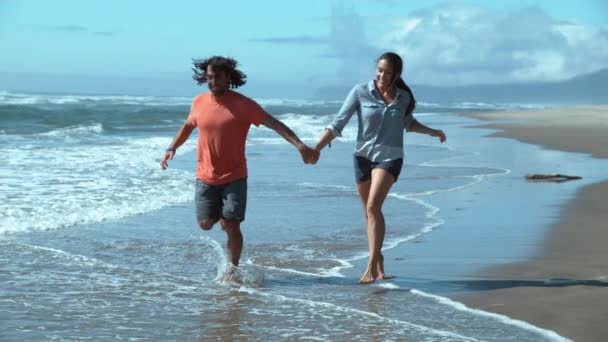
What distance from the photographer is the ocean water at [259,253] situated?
5.30 m

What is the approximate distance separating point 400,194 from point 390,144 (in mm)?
5407

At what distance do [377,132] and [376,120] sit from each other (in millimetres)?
86

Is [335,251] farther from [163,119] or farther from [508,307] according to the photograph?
[163,119]

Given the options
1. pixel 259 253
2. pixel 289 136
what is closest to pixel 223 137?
pixel 289 136

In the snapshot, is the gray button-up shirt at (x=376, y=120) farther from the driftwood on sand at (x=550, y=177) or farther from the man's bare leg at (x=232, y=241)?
the driftwood on sand at (x=550, y=177)

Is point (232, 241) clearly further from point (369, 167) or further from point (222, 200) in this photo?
point (369, 167)

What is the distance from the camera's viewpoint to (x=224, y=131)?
6332 mm

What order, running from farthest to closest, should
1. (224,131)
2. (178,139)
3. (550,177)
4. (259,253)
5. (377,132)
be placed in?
(550,177)
(259,253)
(178,139)
(377,132)
(224,131)

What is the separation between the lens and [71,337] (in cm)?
499

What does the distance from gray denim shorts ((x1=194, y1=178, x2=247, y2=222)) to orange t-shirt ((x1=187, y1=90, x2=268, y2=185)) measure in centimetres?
5

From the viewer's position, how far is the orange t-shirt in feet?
20.8

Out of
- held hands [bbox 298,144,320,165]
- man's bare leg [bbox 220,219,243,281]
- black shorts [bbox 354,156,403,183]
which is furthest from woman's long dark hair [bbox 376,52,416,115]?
man's bare leg [bbox 220,219,243,281]

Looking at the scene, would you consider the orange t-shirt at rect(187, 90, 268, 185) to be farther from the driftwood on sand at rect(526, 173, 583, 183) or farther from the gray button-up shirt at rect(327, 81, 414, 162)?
the driftwood on sand at rect(526, 173, 583, 183)

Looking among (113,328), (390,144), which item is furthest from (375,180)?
(113,328)
